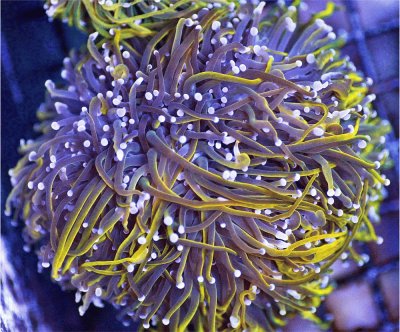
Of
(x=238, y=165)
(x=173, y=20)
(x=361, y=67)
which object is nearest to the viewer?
(x=238, y=165)

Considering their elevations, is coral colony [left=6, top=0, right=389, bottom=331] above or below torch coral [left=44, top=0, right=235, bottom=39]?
below

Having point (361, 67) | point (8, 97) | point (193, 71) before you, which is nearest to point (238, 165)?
point (193, 71)

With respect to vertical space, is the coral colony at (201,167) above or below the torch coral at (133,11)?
below

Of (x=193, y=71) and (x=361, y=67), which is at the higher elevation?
(x=193, y=71)

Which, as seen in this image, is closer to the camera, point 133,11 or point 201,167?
point 201,167

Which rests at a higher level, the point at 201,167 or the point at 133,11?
the point at 133,11

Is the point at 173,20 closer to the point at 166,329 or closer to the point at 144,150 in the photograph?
the point at 144,150
